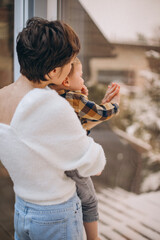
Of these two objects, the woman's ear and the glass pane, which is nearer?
the woman's ear

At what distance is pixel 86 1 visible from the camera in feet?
5.38

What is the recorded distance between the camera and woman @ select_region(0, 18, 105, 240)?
0.79 m

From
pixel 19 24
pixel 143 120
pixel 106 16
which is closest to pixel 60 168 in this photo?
pixel 19 24

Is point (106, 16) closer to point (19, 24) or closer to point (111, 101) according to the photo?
point (19, 24)

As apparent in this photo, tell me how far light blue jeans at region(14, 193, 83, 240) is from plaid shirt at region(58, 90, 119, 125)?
10.8 inches

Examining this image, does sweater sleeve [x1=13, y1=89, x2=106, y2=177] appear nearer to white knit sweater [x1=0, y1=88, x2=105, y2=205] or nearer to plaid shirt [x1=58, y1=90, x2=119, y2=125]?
white knit sweater [x1=0, y1=88, x2=105, y2=205]

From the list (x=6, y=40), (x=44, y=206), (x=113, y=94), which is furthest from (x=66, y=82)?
(x=6, y=40)

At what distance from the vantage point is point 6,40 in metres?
1.65

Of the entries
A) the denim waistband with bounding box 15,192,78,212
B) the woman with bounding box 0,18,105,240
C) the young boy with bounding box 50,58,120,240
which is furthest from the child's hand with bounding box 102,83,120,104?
the denim waistband with bounding box 15,192,78,212

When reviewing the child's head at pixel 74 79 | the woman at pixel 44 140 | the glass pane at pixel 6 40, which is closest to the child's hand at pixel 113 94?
the child's head at pixel 74 79

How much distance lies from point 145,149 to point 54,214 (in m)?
2.03

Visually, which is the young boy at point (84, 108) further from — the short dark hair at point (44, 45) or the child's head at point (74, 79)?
the short dark hair at point (44, 45)

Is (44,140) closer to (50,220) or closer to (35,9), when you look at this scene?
(50,220)

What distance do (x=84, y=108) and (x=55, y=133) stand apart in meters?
0.20
